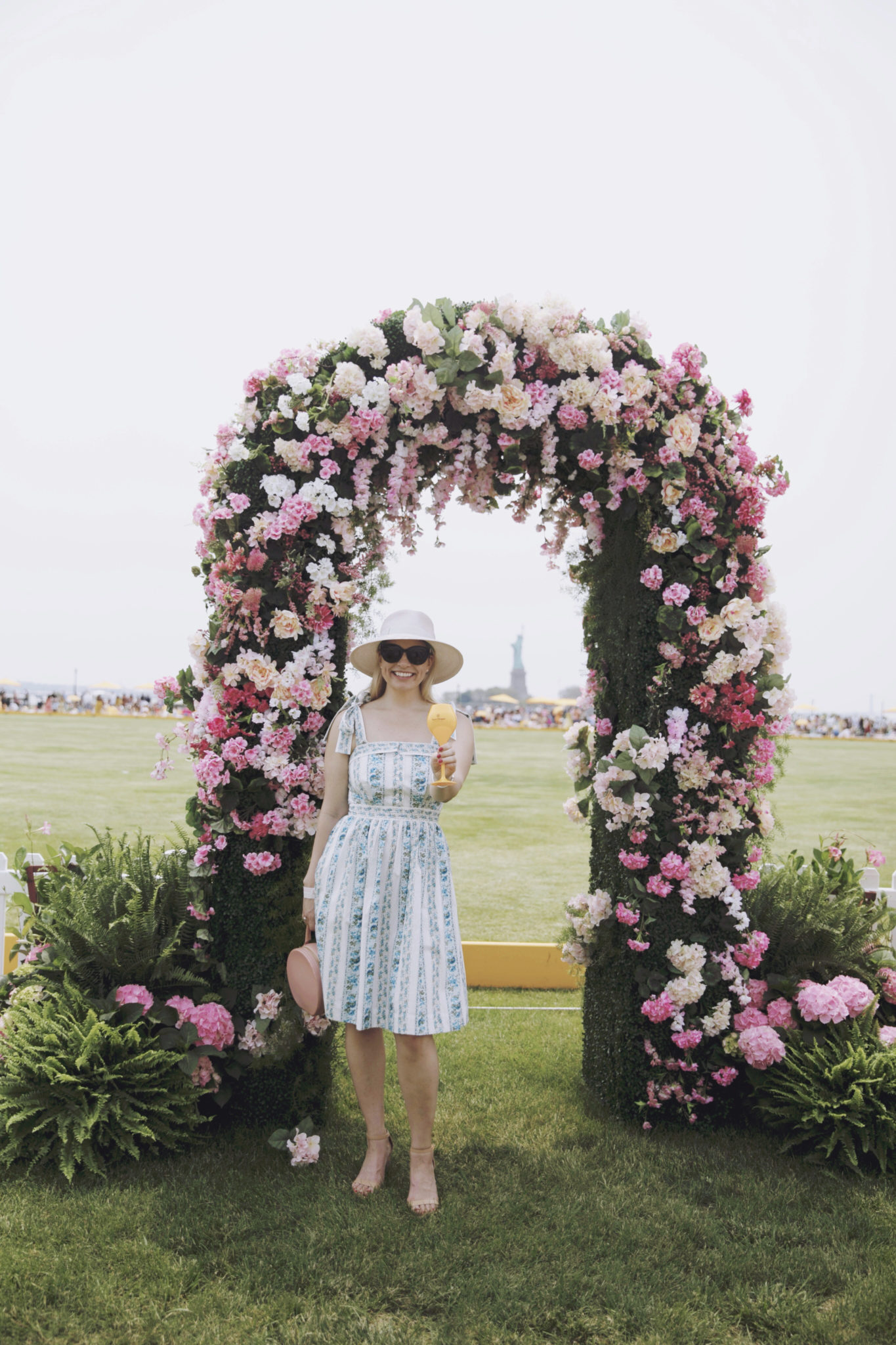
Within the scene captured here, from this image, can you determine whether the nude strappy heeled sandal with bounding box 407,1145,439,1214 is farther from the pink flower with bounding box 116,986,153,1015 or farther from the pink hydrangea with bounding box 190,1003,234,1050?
the pink flower with bounding box 116,986,153,1015

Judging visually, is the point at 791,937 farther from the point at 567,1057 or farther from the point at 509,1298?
the point at 509,1298

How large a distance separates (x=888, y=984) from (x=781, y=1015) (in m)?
0.55

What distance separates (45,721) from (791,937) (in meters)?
31.2

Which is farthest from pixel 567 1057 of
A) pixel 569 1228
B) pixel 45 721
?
pixel 45 721

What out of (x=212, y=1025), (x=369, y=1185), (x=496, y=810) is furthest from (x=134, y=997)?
(x=496, y=810)

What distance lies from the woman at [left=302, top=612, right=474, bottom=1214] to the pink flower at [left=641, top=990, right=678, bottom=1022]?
1017mm

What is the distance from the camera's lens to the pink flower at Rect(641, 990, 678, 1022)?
3885mm

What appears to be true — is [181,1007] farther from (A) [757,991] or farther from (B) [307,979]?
(A) [757,991]

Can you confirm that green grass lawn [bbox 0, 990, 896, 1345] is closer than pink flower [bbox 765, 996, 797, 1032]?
Yes

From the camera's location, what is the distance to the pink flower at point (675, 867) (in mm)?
3936

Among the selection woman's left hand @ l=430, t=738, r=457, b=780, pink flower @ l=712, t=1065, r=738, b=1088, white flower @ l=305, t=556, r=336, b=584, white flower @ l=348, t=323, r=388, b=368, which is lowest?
pink flower @ l=712, t=1065, r=738, b=1088

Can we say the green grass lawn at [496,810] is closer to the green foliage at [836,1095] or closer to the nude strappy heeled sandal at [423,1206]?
the green foliage at [836,1095]

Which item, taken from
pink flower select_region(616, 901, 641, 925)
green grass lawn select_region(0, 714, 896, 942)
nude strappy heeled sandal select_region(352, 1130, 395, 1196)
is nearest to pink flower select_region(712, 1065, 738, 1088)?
pink flower select_region(616, 901, 641, 925)

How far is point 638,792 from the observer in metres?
3.99
